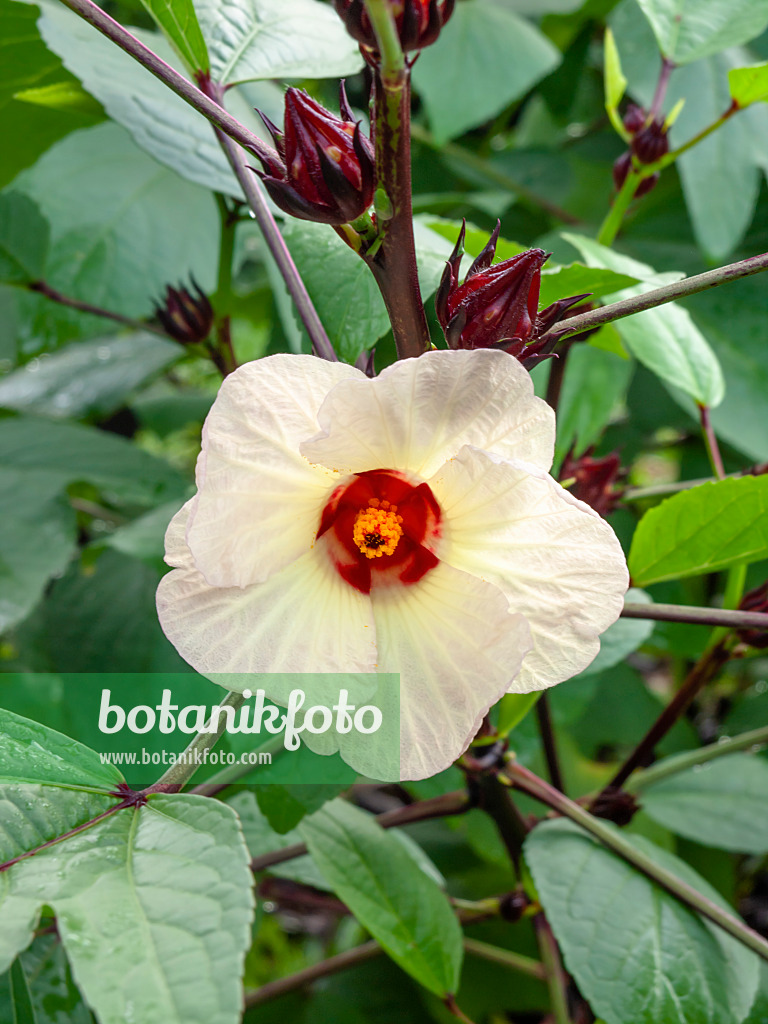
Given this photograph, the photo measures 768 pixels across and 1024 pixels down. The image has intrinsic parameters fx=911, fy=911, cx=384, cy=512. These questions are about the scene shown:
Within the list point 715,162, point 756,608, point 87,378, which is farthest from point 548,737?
point 87,378

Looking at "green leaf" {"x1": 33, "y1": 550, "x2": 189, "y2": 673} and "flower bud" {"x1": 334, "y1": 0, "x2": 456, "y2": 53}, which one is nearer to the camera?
"flower bud" {"x1": 334, "y1": 0, "x2": 456, "y2": 53}

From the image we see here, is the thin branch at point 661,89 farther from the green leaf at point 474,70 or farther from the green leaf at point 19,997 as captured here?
the green leaf at point 19,997

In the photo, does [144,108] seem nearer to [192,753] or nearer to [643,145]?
[643,145]

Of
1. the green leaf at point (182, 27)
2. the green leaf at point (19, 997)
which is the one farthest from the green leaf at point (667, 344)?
the green leaf at point (19, 997)

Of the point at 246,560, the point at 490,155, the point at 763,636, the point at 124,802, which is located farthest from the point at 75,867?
the point at 490,155

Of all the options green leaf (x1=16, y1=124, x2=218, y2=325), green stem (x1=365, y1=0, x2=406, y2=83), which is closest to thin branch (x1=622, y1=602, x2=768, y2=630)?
green stem (x1=365, y1=0, x2=406, y2=83)

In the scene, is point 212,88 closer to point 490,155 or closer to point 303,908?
point 490,155

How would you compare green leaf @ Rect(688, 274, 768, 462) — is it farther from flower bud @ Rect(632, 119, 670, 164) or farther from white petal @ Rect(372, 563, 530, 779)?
white petal @ Rect(372, 563, 530, 779)
